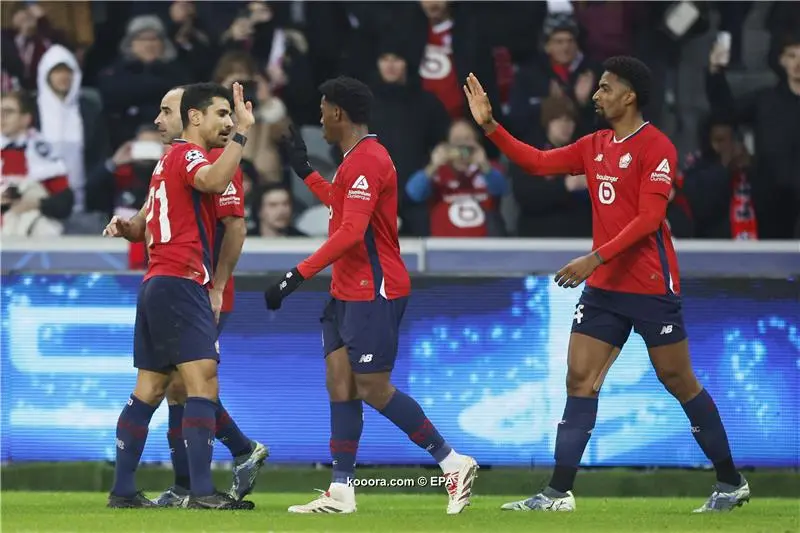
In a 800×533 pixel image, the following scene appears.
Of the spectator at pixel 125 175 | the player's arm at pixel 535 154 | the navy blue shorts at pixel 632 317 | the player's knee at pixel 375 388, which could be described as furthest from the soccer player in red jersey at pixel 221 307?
the spectator at pixel 125 175

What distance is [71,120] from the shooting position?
44.2 feet

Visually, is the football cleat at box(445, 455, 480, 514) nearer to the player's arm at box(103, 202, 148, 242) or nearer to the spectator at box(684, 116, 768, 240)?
the player's arm at box(103, 202, 148, 242)

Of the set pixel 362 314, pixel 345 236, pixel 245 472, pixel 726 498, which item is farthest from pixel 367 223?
pixel 726 498

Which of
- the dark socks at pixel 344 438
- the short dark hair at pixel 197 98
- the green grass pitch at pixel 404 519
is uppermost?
the short dark hair at pixel 197 98

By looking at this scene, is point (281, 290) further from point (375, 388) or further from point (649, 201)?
point (649, 201)

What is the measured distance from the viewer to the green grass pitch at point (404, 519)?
24.0 ft

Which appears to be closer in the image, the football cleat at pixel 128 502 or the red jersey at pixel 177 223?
the red jersey at pixel 177 223

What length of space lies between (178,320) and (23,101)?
19.2ft

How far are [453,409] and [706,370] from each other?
1.53 metres

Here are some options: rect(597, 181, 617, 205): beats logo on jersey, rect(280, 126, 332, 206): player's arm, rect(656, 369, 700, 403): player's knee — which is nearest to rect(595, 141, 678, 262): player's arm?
rect(597, 181, 617, 205): beats logo on jersey

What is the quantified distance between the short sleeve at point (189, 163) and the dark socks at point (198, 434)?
106 cm

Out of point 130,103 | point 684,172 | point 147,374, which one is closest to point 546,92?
point 684,172

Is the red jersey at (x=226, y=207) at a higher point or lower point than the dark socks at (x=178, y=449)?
higher

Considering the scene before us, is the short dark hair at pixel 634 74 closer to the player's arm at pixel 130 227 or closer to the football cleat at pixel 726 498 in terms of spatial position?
the football cleat at pixel 726 498
